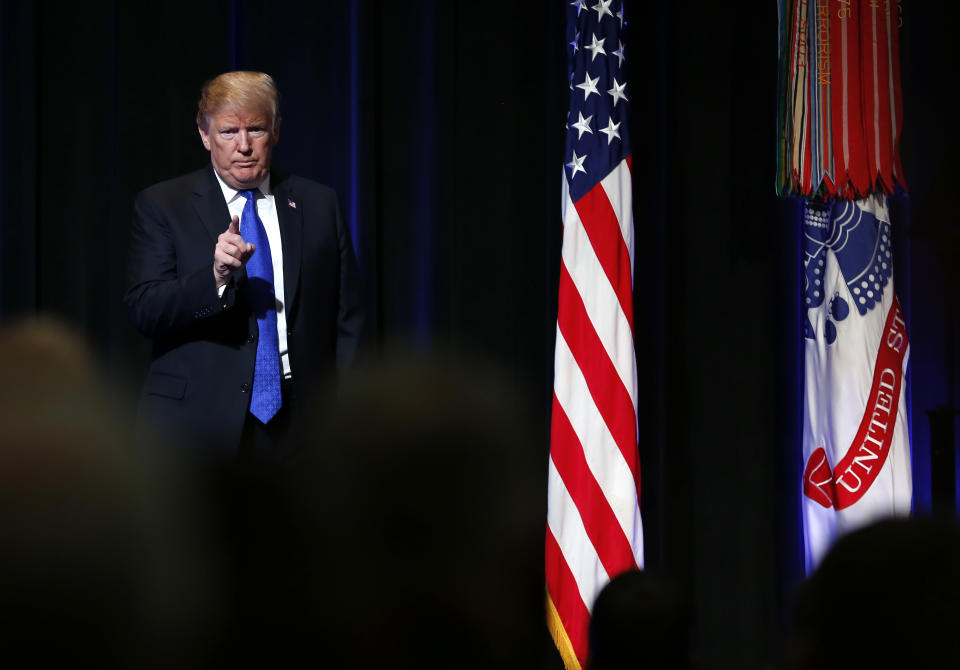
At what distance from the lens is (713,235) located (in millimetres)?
3846

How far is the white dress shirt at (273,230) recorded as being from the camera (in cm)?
266

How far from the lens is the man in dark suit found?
101 inches

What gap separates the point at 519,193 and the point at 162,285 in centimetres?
153

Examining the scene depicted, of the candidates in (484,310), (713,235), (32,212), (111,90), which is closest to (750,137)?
(713,235)

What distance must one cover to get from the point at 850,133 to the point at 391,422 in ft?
9.00

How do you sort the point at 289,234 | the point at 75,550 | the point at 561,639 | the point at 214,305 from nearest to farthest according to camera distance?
the point at 75,550 < the point at 214,305 < the point at 289,234 < the point at 561,639

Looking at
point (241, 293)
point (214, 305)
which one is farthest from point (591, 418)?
point (214, 305)

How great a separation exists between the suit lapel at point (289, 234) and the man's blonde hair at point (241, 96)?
0.17m

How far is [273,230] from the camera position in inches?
108

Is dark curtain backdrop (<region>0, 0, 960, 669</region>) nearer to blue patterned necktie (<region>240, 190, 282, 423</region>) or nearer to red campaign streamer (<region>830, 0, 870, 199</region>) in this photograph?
red campaign streamer (<region>830, 0, 870, 199</region>)

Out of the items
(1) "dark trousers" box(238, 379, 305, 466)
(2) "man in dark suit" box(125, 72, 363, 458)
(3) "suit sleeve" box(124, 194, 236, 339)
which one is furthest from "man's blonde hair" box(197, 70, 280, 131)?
(1) "dark trousers" box(238, 379, 305, 466)

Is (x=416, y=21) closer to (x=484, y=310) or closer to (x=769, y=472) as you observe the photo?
(x=484, y=310)

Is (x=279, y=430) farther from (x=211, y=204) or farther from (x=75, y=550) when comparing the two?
(x=75, y=550)

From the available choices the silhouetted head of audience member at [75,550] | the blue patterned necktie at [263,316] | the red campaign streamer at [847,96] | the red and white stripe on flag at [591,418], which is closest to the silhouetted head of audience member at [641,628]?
the silhouetted head of audience member at [75,550]
